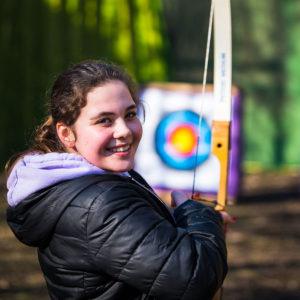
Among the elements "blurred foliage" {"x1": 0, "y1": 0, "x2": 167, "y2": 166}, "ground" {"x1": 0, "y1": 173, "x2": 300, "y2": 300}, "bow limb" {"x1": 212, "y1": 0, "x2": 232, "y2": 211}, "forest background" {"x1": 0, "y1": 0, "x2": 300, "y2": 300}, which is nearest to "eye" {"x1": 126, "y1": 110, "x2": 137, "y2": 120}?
"bow limb" {"x1": 212, "y1": 0, "x2": 232, "y2": 211}

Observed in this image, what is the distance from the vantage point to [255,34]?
24.5 feet

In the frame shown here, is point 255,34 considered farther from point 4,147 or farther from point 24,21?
point 4,147

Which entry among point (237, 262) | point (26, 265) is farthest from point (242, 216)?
point (26, 265)

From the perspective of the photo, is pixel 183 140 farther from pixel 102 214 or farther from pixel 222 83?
pixel 102 214

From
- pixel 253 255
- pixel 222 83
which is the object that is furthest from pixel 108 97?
pixel 253 255

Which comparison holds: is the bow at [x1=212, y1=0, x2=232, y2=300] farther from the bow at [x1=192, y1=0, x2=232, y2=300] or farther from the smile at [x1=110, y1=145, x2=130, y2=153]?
the smile at [x1=110, y1=145, x2=130, y2=153]

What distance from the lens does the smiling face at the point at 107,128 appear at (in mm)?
1564

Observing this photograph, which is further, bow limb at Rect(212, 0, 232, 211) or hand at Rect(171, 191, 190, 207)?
bow limb at Rect(212, 0, 232, 211)

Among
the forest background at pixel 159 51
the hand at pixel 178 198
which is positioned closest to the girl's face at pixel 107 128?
the hand at pixel 178 198

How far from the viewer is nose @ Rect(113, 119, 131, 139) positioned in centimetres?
157

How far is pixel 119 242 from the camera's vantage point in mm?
1460

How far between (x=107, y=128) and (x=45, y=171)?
16cm

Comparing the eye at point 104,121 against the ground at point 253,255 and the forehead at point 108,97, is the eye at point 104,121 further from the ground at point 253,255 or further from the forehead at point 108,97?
the ground at point 253,255

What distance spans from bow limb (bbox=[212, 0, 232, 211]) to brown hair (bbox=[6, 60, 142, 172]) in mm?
621
